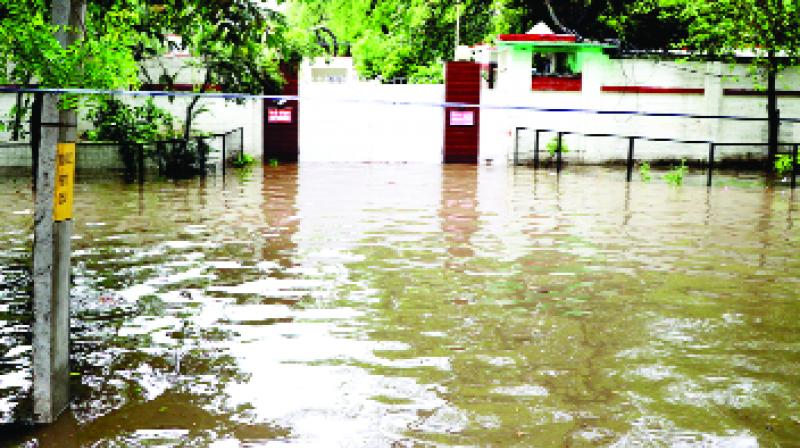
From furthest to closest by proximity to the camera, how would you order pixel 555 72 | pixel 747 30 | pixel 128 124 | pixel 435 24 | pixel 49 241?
pixel 435 24 < pixel 555 72 < pixel 128 124 < pixel 747 30 < pixel 49 241

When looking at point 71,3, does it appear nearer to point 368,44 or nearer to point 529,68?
point 529,68

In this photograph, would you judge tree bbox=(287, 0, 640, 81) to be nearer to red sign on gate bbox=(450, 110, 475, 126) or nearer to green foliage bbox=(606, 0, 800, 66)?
green foliage bbox=(606, 0, 800, 66)

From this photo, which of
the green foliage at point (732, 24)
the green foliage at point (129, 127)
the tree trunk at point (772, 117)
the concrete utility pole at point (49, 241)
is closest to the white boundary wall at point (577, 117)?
the tree trunk at point (772, 117)

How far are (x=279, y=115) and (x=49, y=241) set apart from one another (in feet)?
72.0

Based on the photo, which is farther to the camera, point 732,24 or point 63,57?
point 732,24

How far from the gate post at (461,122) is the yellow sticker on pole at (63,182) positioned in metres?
22.5

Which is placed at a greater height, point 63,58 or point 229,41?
point 229,41

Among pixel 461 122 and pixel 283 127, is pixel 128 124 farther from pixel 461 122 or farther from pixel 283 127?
pixel 461 122

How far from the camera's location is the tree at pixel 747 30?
64.8 ft

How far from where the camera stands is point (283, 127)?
2720cm

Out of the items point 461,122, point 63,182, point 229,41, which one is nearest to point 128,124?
point 461,122

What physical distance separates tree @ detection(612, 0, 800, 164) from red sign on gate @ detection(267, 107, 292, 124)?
9.11 meters

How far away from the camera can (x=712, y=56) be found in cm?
2650

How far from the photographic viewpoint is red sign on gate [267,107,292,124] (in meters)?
27.1
